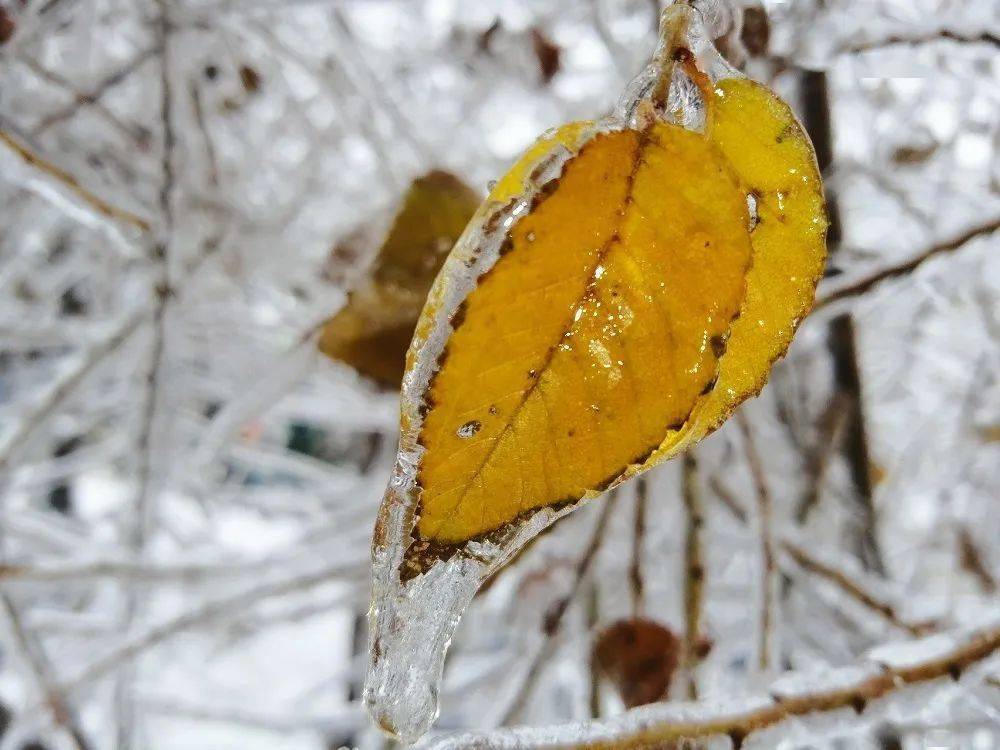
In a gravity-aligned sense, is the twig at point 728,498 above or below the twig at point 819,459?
below

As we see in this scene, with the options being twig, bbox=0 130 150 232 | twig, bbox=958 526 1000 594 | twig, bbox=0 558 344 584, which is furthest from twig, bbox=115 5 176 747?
twig, bbox=958 526 1000 594

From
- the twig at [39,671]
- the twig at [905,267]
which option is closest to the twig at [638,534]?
the twig at [905,267]

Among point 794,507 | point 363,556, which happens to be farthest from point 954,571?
point 363,556

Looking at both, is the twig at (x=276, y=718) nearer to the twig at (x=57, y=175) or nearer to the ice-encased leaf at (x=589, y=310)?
the twig at (x=57, y=175)

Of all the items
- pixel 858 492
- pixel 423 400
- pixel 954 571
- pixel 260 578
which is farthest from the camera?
pixel 954 571

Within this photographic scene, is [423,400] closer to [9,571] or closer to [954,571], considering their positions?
[9,571]

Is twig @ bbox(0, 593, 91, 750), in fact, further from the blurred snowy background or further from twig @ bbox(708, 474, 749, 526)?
twig @ bbox(708, 474, 749, 526)

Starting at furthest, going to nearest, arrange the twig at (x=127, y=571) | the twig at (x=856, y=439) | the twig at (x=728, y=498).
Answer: the twig at (x=856, y=439)
the twig at (x=728, y=498)
the twig at (x=127, y=571)
